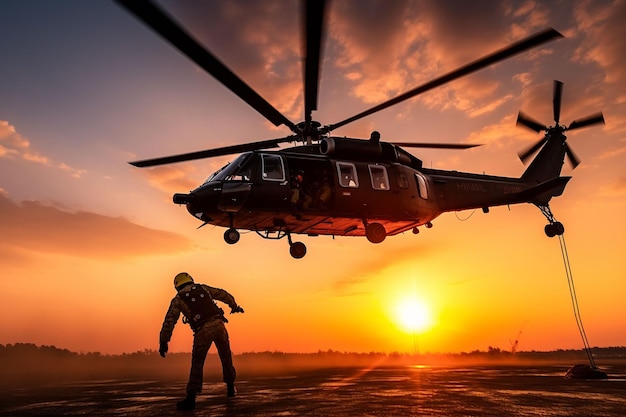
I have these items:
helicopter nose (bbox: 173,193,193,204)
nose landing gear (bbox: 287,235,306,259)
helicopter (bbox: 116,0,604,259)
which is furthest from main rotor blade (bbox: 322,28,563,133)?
helicopter nose (bbox: 173,193,193,204)

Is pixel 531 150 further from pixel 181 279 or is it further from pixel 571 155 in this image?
pixel 181 279

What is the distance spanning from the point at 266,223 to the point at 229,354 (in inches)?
213

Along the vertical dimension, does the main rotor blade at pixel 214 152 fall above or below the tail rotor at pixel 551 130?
below

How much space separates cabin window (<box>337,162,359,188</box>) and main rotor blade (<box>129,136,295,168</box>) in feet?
5.67

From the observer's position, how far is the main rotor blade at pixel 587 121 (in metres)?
17.1

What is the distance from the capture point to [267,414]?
5.28 metres

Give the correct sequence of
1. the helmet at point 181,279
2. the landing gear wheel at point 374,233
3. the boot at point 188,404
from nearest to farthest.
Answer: the boot at point 188,404 → the helmet at point 181,279 → the landing gear wheel at point 374,233

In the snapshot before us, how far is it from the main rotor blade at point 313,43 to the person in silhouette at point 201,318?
4.45 meters

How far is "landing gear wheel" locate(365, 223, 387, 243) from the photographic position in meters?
13.0

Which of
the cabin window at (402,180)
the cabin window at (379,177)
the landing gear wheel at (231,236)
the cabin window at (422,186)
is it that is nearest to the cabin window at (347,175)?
the cabin window at (379,177)

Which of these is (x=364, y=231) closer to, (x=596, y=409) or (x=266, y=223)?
(x=266, y=223)

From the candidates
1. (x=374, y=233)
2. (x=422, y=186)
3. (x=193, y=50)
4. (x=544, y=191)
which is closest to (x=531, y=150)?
(x=544, y=191)

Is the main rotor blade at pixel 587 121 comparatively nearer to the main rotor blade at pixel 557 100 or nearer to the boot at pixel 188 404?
the main rotor blade at pixel 557 100

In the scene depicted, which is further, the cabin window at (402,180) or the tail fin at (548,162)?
the tail fin at (548,162)
